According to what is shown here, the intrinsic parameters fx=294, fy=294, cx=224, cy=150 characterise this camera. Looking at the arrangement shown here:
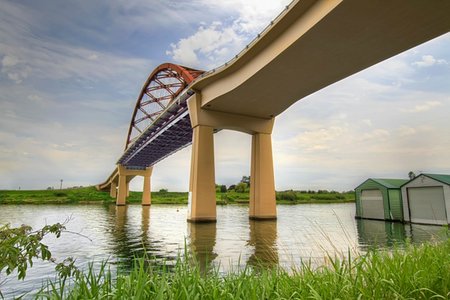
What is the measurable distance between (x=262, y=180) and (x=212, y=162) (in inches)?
191

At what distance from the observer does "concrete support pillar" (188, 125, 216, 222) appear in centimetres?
2256

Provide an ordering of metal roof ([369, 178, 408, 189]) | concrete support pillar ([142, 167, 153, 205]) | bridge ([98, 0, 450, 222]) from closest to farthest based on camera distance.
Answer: bridge ([98, 0, 450, 222]) → metal roof ([369, 178, 408, 189]) → concrete support pillar ([142, 167, 153, 205])

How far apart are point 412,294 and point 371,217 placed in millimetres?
22373

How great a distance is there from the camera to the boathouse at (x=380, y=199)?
21.3 meters

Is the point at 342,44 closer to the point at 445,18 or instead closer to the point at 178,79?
the point at 445,18

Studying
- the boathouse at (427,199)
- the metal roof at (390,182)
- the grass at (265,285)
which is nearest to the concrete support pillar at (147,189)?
the metal roof at (390,182)

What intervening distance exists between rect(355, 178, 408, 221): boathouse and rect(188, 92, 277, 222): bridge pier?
7.11 meters

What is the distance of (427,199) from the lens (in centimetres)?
1894

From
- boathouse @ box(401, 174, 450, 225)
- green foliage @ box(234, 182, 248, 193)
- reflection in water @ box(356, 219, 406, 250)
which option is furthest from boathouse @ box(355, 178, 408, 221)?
green foliage @ box(234, 182, 248, 193)

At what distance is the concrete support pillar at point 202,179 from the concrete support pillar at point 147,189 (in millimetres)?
43976

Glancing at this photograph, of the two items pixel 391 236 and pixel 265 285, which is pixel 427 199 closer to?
pixel 391 236

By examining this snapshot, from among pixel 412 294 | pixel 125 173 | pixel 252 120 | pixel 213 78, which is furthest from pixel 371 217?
pixel 125 173

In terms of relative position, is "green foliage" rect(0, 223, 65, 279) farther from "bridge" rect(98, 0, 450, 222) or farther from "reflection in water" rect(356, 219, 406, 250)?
"bridge" rect(98, 0, 450, 222)

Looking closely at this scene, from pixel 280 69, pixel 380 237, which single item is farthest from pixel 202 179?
pixel 380 237
